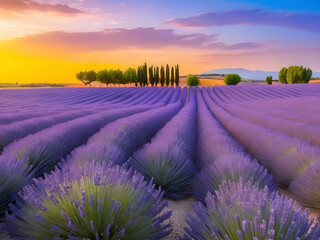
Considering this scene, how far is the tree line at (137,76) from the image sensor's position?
184 ft

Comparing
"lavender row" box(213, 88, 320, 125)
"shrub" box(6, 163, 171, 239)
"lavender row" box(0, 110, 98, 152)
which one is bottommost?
"lavender row" box(213, 88, 320, 125)

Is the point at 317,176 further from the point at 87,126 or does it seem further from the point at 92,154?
the point at 87,126

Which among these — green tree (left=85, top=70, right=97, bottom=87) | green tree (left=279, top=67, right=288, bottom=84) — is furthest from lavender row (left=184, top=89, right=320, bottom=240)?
green tree (left=85, top=70, right=97, bottom=87)

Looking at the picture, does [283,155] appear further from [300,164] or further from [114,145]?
[114,145]

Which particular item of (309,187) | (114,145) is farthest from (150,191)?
(114,145)

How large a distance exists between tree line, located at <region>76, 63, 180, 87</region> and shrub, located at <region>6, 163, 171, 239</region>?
2077 inches

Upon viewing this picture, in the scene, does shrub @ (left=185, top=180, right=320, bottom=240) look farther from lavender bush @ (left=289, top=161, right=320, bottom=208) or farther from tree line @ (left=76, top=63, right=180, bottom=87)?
tree line @ (left=76, top=63, right=180, bottom=87)

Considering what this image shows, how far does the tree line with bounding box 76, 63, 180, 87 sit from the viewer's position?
55.9 m

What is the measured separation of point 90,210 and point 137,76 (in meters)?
58.8

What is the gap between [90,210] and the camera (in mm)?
1342

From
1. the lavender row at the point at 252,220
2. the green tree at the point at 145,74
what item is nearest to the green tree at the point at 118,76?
the green tree at the point at 145,74

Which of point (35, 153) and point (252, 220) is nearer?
point (252, 220)

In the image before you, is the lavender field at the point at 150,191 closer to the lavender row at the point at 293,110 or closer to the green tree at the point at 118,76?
the lavender row at the point at 293,110

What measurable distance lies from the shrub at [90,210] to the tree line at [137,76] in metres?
52.8
